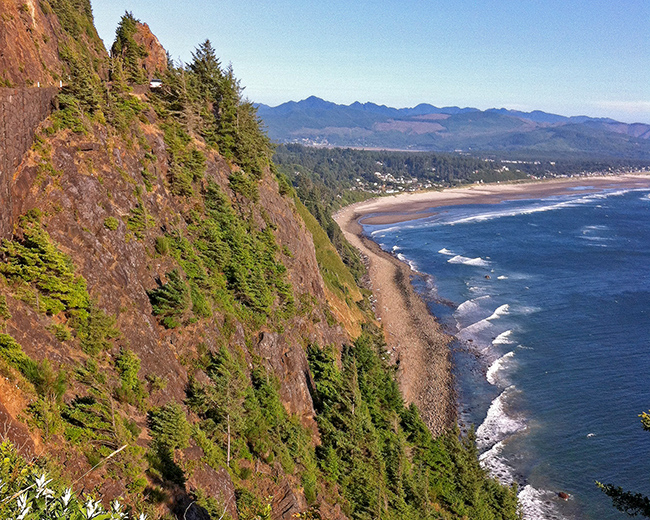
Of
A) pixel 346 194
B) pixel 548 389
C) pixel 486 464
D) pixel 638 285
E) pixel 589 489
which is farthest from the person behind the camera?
pixel 346 194

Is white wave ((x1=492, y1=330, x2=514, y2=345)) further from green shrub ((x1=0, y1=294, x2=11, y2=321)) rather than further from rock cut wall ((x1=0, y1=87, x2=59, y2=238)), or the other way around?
green shrub ((x1=0, y1=294, x2=11, y2=321))

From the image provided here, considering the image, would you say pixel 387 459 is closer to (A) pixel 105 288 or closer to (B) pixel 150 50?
(A) pixel 105 288

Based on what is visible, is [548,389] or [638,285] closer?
[548,389]

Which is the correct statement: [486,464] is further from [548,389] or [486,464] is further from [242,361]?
[242,361]

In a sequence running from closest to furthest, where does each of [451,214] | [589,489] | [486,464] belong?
[589,489], [486,464], [451,214]

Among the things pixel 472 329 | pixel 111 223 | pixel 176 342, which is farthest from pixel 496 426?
pixel 111 223

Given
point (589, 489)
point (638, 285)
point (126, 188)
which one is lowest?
point (589, 489)

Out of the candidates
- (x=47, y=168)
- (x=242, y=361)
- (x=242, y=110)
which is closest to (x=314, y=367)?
(x=242, y=361)
